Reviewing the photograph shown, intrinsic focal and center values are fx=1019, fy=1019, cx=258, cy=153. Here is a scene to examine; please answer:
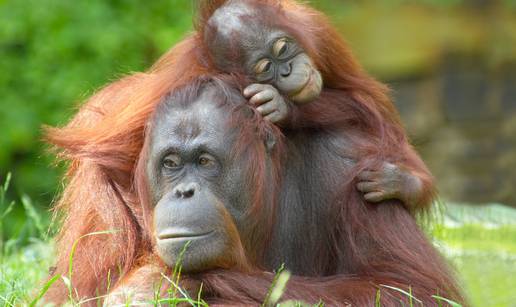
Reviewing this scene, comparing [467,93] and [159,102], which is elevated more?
[159,102]

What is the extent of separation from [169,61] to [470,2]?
9.25 metres

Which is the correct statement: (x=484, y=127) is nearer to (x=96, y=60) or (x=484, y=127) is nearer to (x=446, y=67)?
(x=446, y=67)

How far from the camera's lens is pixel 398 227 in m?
4.49

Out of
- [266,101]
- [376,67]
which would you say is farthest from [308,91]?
[376,67]

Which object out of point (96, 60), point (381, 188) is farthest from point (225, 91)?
point (96, 60)

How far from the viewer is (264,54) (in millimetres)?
4520

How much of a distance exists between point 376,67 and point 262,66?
8852 mm

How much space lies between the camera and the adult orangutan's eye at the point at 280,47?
14.9 ft

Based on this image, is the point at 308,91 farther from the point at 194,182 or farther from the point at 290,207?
the point at 194,182

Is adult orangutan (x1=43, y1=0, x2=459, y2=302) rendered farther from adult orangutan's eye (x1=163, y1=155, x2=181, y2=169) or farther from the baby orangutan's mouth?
adult orangutan's eye (x1=163, y1=155, x2=181, y2=169)

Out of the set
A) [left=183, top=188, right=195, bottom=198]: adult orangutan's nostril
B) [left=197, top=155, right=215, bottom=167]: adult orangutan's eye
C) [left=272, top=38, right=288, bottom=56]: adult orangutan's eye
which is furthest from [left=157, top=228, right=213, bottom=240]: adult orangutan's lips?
[left=272, top=38, right=288, bottom=56]: adult orangutan's eye

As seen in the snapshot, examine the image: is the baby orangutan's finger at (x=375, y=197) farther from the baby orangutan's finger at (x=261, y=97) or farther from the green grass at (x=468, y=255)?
the green grass at (x=468, y=255)

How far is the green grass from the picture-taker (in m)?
5.49

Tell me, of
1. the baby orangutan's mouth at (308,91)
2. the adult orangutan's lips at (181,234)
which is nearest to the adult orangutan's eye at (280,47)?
the baby orangutan's mouth at (308,91)
